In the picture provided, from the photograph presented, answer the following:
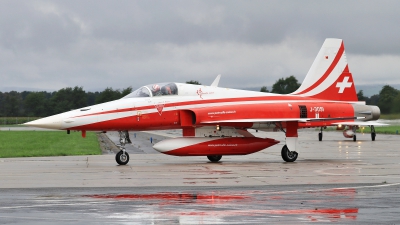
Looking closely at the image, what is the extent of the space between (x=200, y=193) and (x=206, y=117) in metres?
8.92

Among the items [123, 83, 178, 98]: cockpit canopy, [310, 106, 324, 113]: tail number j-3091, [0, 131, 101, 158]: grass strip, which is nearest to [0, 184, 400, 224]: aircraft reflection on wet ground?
[123, 83, 178, 98]: cockpit canopy

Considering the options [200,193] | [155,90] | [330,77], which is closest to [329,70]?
[330,77]

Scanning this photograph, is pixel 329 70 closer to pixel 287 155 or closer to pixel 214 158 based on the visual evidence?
pixel 287 155

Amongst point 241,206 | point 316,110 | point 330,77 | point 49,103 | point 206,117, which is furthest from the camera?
point 49,103

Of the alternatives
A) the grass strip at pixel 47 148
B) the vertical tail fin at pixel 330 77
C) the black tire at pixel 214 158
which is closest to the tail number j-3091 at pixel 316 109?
the vertical tail fin at pixel 330 77

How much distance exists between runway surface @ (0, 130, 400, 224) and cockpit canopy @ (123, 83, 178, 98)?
7.94ft

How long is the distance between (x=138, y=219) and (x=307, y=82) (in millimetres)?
16373

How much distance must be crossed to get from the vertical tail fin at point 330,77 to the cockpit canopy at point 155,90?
17.3 ft

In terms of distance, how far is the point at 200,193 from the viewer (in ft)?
41.9

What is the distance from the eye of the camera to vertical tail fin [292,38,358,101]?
81.0ft

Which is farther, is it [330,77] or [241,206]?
[330,77]

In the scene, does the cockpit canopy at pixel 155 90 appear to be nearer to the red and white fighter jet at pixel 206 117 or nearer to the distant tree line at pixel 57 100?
the red and white fighter jet at pixel 206 117

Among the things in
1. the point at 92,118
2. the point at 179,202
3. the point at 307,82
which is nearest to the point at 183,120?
the point at 92,118

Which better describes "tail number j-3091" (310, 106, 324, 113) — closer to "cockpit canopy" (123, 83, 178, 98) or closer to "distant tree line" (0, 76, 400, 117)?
"cockpit canopy" (123, 83, 178, 98)
